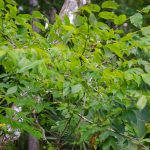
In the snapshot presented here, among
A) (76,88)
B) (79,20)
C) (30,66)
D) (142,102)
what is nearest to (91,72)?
(76,88)

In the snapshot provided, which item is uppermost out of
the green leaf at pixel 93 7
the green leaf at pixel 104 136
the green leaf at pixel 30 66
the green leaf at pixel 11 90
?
the green leaf at pixel 93 7

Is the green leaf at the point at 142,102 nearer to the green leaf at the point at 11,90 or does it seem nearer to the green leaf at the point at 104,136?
the green leaf at the point at 104,136

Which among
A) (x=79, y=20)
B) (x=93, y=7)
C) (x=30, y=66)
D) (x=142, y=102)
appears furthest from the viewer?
(x=79, y=20)

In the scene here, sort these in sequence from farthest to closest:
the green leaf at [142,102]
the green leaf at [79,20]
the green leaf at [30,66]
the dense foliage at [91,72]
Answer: the green leaf at [79,20] < the dense foliage at [91,72] < the green leaf at [142,102] < the green leaf at [30,66]

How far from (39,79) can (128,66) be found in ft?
2.35

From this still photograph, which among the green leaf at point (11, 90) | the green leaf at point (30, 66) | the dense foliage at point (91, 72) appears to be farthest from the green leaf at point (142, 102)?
the green leaf at point (11, 90)

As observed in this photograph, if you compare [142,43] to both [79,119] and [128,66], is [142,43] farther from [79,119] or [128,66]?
[79,119]

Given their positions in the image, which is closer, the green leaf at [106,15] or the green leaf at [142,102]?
the green leaf at [142,102]

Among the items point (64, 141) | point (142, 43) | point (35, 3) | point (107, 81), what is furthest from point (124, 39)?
point (35, 3)

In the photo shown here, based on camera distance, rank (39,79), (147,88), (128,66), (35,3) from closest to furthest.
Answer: (147,88), (128,66), (39,79), (35,3)

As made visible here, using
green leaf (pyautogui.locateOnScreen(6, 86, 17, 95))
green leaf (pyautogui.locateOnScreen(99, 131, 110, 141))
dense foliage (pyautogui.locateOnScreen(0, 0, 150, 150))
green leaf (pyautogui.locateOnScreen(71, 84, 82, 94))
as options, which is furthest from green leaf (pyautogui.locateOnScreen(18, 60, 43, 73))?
green leaf (pyautogui.locateOnScreen(99, 131, 110, 141))

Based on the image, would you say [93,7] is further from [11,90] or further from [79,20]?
[11,90]

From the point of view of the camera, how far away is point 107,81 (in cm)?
228

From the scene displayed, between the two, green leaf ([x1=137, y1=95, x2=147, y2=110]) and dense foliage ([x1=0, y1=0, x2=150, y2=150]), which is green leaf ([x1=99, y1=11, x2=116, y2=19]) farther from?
green leaf ([x1=137, y1=95, x2=147, y2=110])
